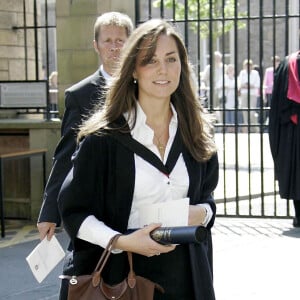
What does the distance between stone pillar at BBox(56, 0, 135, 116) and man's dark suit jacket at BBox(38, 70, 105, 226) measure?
4.47 m

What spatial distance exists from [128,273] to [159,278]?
132 mm

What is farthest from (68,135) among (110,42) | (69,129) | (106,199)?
(106,199)

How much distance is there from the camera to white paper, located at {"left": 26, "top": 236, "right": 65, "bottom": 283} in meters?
3.58

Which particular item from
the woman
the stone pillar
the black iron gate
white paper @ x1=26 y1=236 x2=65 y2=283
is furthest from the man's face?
the stone pillar

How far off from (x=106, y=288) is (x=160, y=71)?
826 mm

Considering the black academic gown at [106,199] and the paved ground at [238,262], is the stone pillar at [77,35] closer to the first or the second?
the paved ground at [238,262]

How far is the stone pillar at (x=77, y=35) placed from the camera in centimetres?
878

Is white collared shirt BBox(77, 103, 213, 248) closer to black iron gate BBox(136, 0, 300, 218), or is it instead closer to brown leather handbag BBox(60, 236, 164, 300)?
brown leather handbag BBox(60, 236, 164, 300)

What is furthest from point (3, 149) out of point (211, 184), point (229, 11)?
A: point (229, 11)

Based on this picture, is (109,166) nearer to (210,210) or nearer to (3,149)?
(210,210)

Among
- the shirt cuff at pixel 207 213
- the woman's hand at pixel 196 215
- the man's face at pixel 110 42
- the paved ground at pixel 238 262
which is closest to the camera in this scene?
the woman's hand at pixel 196 215

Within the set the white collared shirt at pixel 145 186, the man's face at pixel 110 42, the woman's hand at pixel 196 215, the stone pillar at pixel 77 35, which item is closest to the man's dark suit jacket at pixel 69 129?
the man's face at pixel 110 42

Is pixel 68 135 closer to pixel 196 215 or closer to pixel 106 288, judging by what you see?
pixel 196 215

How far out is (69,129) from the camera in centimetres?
432
